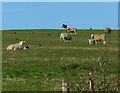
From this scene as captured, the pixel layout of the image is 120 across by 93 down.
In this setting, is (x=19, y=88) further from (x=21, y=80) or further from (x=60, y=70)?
(x=60, y=70)

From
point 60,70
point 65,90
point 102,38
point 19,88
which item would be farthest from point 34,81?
point 102,38

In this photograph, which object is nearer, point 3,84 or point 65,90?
point 65,90

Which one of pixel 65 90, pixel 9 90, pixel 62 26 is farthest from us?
pixel 62 26

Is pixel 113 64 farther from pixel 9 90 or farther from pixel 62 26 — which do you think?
pixel 62 26

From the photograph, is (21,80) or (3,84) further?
(21,80)

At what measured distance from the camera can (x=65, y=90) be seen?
7.82 meters

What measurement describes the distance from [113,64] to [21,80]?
717 cm

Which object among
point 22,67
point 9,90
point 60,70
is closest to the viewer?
point 9,90

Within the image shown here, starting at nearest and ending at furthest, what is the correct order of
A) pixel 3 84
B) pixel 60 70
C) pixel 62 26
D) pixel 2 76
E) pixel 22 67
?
pixel 3 84, pixel 2 76, pixel 60 70, pixel 22 67, pixel 62 26

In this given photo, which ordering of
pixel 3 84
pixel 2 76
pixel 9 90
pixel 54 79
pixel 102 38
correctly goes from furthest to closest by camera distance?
pixel 102 38, pixel 2 76, pixel 54 79, pixel 3 84, pixel 9 90

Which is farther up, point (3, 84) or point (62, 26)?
point (62, 26)

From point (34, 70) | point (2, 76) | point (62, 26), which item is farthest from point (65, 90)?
point (62, 26)

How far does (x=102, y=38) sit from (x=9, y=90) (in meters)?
31.7

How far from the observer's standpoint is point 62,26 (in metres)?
93.6
